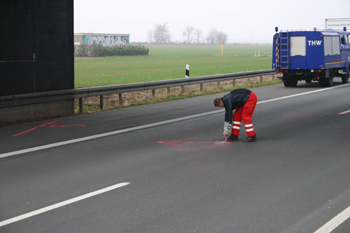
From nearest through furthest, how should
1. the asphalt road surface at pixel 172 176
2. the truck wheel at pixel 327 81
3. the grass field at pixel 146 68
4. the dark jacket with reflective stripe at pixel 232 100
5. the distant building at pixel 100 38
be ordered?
the asphalt road surface at pixel 172 176, the dark jacket with reflective stripe at pixel 232 100, the truck wheel at pixel 327 81, the grass field at pixel 146 68, the distant building at pixel 100 38

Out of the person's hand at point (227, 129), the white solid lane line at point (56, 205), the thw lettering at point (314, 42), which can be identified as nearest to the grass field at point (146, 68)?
the thw lettering at point (314, 42)

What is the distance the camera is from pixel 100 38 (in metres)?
84.6

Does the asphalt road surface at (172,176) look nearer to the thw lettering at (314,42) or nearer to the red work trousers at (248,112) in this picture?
the red work trousers at (248,112)

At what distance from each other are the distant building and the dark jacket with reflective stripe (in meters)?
74.3

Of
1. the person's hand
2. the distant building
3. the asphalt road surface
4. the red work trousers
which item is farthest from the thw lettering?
the distant building

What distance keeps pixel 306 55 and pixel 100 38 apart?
6713 cm

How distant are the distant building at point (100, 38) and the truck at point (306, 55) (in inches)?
2471

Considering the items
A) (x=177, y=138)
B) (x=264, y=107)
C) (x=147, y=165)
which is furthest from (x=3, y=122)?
(x=264, y=107)

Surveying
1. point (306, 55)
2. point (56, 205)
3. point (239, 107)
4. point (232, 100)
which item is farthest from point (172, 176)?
point (306, 55)

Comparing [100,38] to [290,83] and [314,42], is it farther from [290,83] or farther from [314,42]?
[314,42]

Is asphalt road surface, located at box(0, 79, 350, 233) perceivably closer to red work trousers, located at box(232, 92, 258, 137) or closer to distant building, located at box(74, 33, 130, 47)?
red work trousers, located at box(232, 92, 258, 137)

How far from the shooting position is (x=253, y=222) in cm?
512

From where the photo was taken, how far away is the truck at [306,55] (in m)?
21.4

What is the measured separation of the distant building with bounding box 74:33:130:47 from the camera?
82.7 metres
